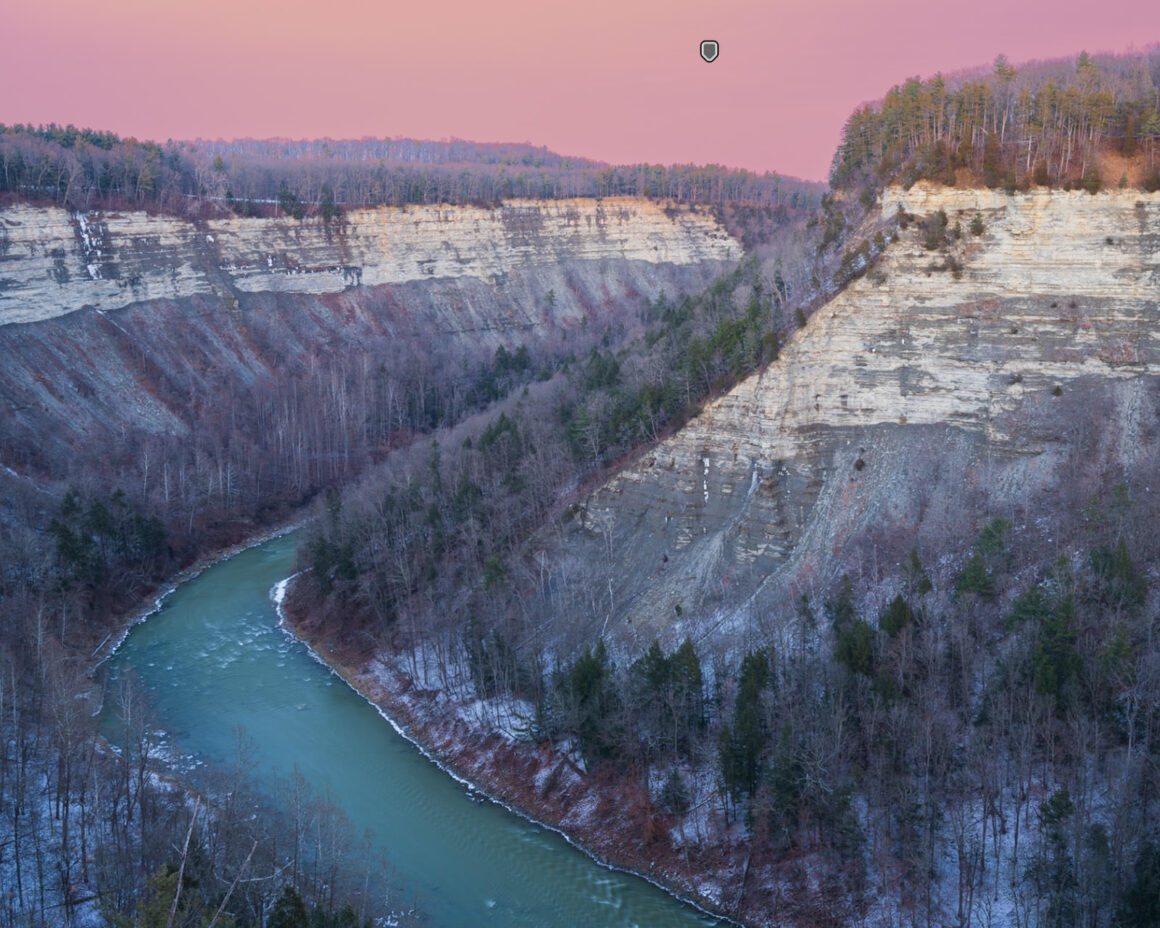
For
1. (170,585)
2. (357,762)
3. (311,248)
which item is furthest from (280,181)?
(357,762)

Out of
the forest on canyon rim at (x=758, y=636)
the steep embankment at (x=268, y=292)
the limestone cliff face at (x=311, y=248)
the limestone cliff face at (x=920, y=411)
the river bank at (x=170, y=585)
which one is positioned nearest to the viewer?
the forest on canyon rim at (x=758, y=636)

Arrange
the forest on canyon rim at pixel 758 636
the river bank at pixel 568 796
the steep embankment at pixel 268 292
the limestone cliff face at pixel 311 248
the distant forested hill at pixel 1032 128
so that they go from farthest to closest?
1. the limestone cliff face at pixel 311 248
2. the steep embankment at pixel 268 292
3. the distant forested hill at pixel 1032 128
4. the river bank at pixel 568 796
5. the forest on canyon rim at pixel 758 636

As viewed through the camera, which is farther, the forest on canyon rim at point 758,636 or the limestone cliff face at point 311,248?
the limestone cliff face at point 311,248

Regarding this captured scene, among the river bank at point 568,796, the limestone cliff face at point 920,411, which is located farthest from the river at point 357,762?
the limestone cliff face at point 920,411

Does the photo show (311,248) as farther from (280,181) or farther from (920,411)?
(920,411)

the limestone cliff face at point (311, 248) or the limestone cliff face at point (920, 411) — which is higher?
the limestone cliff face at point (311, 248)

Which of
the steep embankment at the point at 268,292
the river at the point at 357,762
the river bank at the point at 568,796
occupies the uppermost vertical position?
the steep embankment at the point at 268,292

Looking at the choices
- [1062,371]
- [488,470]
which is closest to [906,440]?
[1062,371]

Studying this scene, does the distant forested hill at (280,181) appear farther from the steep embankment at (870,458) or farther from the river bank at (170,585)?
the steep embankment at (870,458)
